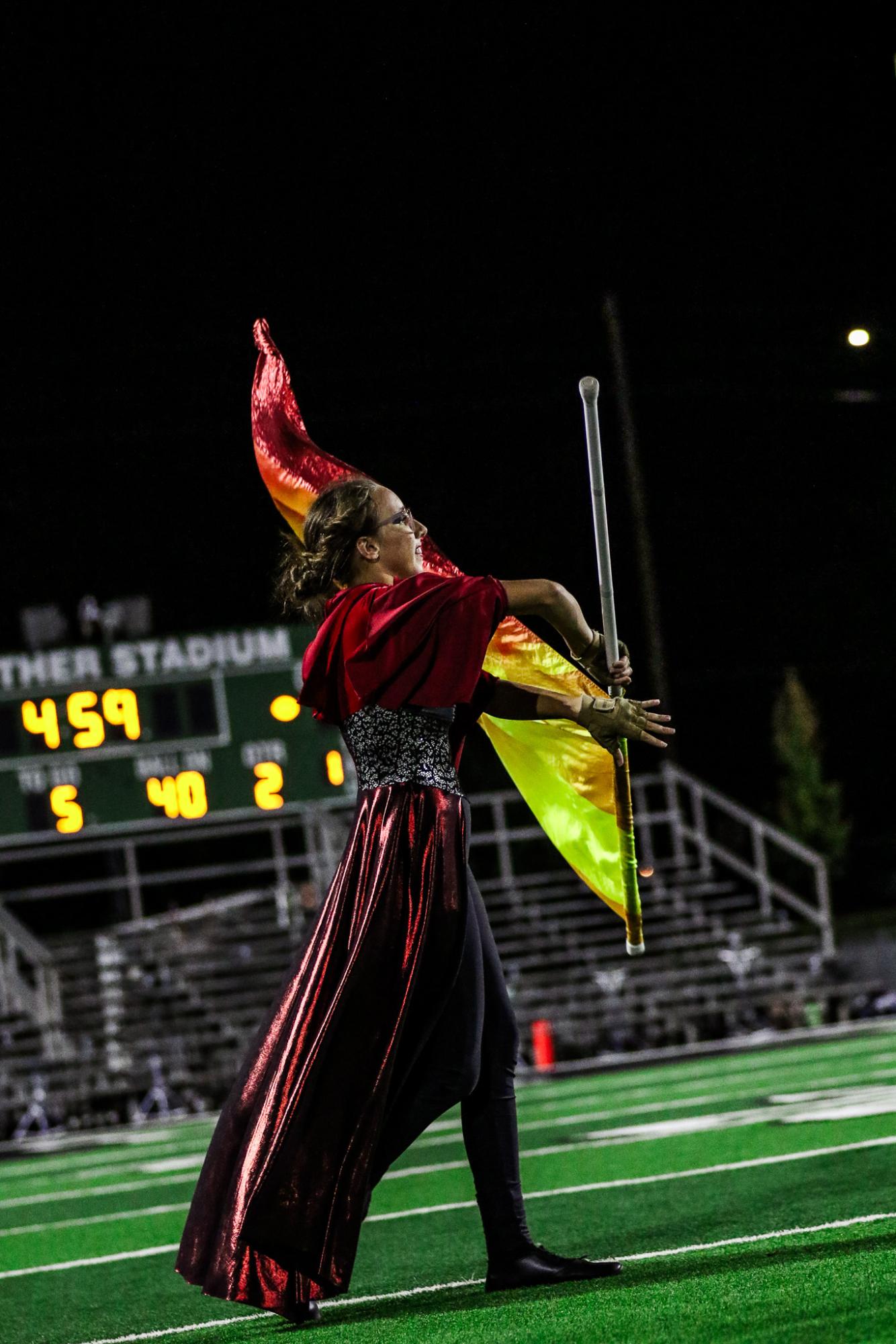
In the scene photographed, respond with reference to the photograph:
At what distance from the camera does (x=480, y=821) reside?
36.9 metres

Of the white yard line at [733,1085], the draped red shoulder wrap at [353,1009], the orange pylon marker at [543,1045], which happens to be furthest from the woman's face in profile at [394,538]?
the orange pylon marker at [543,1045]

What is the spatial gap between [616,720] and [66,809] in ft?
42.4

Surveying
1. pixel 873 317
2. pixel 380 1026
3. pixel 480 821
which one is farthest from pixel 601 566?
pixel 480 821

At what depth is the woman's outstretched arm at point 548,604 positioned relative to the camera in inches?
142

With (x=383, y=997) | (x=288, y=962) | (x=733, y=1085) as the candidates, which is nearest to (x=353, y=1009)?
(x=383, y=997)

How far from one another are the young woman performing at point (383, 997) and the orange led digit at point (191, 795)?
1241 cm

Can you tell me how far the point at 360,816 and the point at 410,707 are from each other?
9.5 inches

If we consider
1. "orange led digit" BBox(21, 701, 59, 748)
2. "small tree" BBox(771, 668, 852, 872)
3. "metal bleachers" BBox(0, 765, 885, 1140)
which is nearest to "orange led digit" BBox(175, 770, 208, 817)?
"orange led digit" BBox(21, 701, 59, 748)

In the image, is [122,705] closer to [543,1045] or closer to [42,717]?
[42,717]

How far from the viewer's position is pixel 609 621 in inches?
151

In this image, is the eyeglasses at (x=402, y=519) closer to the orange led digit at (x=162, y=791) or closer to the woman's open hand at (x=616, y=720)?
the woman's open hand at (x=616, y=720)

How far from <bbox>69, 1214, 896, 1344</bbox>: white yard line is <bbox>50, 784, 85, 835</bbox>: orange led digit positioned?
12.3 m

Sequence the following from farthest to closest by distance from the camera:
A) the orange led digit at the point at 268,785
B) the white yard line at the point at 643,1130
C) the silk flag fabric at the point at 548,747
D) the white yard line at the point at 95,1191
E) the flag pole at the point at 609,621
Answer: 1. the orange led digit at the point at 268,785
2. the white yard line at the point at 95,1191
3. the white yard line at the point at 643,1130
4. the silk flag fabric at the point at 548,747
5. the flag pole at the point at 609,621

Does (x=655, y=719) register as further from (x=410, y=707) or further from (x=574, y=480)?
(x=574, y=480)
